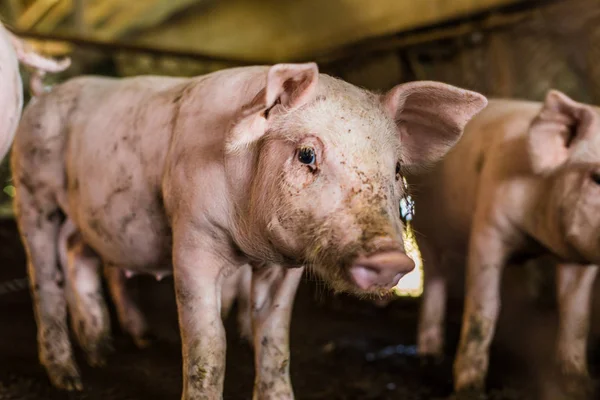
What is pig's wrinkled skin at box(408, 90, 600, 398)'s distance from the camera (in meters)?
2.72

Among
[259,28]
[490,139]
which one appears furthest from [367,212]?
[259,28]

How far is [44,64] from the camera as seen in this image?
2637 millimetres

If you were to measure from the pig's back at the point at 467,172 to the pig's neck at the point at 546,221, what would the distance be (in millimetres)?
209

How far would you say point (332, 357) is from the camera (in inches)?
139

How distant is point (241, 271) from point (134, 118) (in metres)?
1.35

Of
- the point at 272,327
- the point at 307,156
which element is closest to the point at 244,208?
the point at 307,156

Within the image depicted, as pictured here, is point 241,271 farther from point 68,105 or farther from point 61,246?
point 68,105

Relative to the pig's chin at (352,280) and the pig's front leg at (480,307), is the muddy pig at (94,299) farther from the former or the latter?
the pig's chin at (352,280)

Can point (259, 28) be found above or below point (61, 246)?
above

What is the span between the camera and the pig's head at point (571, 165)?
263cm

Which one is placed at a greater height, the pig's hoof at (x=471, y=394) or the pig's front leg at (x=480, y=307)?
the pig's front leg at (x=480, y=307)

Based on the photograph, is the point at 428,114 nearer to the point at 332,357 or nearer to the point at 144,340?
the point at 332,357

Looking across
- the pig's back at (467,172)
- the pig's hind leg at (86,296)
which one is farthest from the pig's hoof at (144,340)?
the pig's back at (467,172)

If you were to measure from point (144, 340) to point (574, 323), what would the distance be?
234 cm
